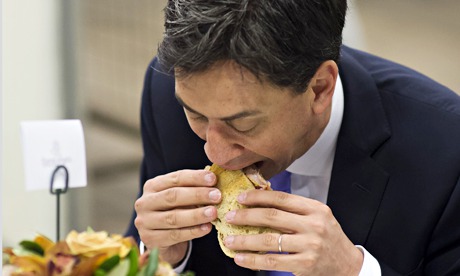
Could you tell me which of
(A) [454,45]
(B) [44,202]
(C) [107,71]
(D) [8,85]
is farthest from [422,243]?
(A) [454,45]

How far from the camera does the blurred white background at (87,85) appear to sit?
2.10 meters

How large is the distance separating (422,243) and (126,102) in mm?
2186

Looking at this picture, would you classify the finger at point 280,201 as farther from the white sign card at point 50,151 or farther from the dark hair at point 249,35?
the white sign card at point 50,151

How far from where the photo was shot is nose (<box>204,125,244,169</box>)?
135 centimetres

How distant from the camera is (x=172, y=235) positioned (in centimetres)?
145

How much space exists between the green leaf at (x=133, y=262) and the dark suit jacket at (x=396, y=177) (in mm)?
684

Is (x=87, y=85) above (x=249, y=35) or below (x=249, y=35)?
below

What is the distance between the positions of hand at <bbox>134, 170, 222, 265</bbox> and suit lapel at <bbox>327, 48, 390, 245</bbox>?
1.12 feet

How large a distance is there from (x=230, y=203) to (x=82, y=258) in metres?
0.46

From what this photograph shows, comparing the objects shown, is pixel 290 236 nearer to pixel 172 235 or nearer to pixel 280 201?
pixel 280 201

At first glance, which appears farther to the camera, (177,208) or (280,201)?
(177,208)

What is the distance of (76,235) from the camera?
1.02m

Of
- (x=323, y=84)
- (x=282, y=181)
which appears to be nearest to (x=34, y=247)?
(x=323, y=84)

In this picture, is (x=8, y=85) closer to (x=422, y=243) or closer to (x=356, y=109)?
(x=356, y=109)
